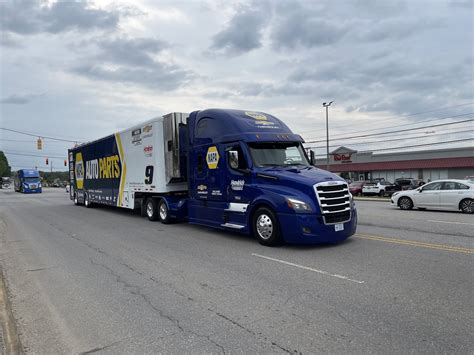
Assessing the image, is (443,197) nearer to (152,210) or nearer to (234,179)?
(234,179)

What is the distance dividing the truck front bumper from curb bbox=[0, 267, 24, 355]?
204 inches

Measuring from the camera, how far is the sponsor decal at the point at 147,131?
1338 centimetres

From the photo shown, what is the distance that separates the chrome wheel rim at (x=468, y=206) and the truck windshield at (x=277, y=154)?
382 inches

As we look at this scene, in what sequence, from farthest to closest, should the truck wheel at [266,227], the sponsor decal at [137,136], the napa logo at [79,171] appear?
the napa logo at [79,171]
the sponsor decal at [137,136]
the truck wheel at [266,227]

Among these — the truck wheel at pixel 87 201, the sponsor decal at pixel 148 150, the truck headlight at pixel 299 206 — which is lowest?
the truck wheel at pixel 87 201

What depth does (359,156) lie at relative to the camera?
65.7 metres

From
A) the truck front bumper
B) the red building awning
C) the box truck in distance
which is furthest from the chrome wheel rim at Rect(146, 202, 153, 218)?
the red building awning

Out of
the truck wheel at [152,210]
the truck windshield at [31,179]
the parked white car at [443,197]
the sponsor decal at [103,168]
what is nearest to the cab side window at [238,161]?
the truck wheel at [152,210]

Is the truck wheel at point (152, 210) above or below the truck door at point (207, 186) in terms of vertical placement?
below

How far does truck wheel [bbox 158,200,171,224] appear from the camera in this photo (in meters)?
12.8

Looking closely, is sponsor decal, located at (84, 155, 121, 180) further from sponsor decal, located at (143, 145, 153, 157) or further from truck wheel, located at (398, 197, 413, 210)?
truck wheel, located at (398, 197, 413, 210)

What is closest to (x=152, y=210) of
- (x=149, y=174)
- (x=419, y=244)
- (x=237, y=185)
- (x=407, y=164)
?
(x=149, y=174)

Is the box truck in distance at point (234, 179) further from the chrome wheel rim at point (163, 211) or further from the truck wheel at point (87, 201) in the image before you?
the truck wheel at point (87, 201)

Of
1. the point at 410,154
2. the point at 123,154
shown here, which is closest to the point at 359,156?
the point at 410,154
